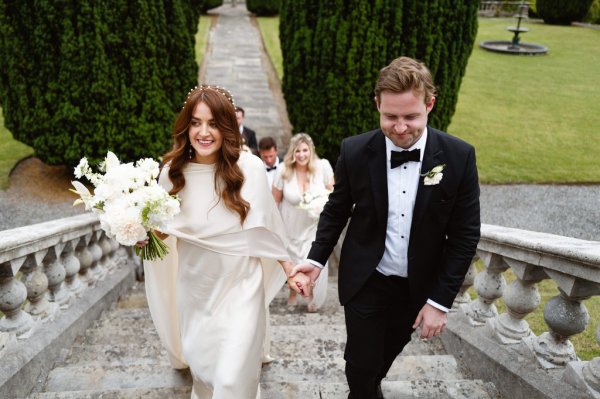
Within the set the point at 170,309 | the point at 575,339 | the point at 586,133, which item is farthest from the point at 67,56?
the point at 586,133

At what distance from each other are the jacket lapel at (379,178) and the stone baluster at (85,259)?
3.04 m

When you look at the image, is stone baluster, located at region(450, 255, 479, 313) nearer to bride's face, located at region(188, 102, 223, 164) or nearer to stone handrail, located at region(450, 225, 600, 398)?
stone handrail, located at region(450, 225, 600, 398)

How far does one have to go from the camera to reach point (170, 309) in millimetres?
3398

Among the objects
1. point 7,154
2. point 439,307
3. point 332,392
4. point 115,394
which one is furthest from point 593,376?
point 7,154

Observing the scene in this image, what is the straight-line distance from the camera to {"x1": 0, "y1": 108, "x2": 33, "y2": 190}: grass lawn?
8.72 meters

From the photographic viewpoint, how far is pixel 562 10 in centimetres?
2469

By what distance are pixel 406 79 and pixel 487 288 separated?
1838 millimetres

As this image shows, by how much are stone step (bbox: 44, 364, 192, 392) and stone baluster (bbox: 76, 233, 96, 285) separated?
1277 millimetres

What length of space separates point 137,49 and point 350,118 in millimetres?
3356

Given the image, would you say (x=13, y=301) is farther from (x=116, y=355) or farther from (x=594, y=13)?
(x=594, y=13)

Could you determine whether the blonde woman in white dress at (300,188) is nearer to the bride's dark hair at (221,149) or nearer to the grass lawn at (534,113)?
the bride's dark hair at (221,149)

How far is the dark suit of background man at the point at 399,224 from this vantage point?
91.9 inches

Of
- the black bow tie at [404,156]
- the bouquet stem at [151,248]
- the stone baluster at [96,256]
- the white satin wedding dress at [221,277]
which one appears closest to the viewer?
the black bow tie at [404,156]

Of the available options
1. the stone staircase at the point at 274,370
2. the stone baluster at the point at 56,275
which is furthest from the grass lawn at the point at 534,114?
the stone baluster at the point at 56,275
